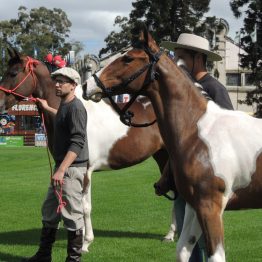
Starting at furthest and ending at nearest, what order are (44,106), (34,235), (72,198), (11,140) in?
1. (11,140)
2. (34,235)
3. (44,106)
4. (72,198)

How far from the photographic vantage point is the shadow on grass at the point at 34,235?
8.45 metres

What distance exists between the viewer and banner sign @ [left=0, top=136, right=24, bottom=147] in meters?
46.3

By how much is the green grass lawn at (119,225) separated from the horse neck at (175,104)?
2910 mm

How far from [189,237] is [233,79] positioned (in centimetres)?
6254

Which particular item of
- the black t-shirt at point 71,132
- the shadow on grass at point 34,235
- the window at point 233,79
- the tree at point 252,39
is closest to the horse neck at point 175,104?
the black t-shirt at point 71,132

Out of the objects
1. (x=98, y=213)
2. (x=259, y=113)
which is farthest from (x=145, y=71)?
(x=259, y=113)

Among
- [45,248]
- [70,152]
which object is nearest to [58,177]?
[70,152]

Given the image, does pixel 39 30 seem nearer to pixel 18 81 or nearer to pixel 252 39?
pixel 252 39

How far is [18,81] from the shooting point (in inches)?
313

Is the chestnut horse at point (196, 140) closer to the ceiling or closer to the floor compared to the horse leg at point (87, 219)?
→ closer to the ceiling

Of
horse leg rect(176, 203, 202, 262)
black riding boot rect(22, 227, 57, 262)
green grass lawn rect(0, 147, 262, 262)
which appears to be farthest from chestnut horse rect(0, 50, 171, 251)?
horse leg rect(176, 203, 202, 262)

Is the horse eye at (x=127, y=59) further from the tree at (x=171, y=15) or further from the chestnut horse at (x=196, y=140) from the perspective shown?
the tree at (x=171, y=15)

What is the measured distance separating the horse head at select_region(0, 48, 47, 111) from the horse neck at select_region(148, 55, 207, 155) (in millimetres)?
3433

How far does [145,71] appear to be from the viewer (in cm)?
484
